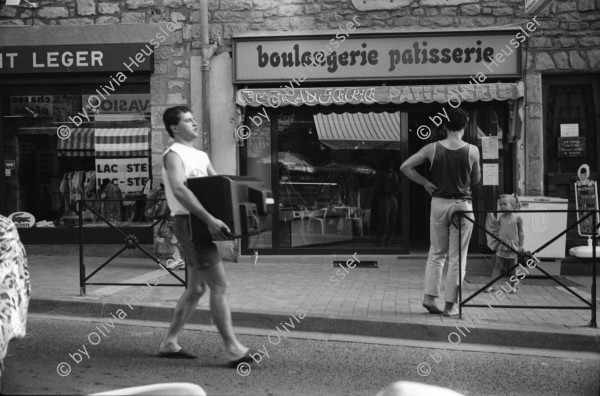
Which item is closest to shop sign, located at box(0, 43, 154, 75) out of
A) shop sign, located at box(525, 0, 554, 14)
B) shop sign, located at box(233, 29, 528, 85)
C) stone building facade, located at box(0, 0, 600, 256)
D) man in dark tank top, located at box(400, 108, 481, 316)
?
stone building facade, located at box(0, 0, 600, 256)

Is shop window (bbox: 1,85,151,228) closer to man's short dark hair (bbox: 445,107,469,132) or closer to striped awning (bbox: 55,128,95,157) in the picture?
striped awning (bbox: 55,128,95,157)

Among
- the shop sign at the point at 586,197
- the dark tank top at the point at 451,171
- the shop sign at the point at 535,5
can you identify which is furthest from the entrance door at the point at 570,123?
the dark tank top at the point at 451,171

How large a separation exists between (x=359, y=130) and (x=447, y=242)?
4254 mm

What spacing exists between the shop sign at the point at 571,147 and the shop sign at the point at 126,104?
252 inches

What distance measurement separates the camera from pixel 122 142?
10625 mm

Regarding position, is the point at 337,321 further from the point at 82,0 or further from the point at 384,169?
the point at 82,0

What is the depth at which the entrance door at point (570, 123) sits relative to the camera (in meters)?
9.66

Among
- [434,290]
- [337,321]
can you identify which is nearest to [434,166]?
[434,290]

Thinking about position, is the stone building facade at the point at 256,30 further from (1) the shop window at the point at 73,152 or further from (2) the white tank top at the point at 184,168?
(2) the white tank top at the point at 184,168

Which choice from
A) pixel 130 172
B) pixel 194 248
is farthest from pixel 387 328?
pixel 130 172

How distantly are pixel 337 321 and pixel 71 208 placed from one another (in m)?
6.37

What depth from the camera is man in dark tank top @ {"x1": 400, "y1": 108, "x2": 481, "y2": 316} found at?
6.07 m

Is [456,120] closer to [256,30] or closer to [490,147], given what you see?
[490,147]

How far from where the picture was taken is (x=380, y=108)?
1002 centimetres
